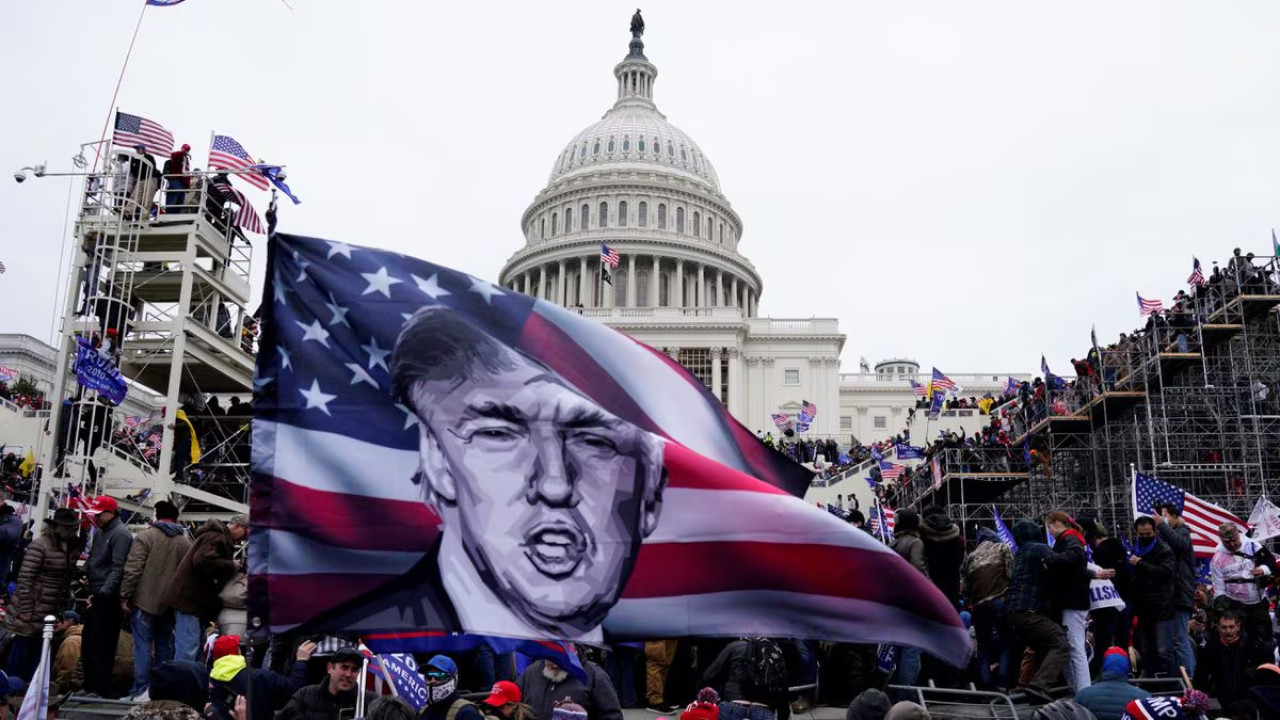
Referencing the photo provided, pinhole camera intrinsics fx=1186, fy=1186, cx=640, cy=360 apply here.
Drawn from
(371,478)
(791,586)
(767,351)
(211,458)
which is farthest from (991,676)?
(767,351)

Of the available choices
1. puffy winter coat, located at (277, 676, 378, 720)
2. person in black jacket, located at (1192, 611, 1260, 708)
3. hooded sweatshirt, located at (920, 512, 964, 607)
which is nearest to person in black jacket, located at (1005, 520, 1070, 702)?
hooded sweatshirt, located at (920, 512, 964, 607)

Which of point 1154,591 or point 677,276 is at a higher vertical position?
point 677,276

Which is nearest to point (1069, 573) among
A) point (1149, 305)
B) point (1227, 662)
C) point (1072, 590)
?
point (1072, 590)

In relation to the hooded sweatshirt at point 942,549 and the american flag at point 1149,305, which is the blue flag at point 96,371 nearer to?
the hooded sweatshirt at point 942,549

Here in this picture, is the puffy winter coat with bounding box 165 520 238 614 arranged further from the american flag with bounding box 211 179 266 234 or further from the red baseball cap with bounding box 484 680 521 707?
the american flag with bounding box 211 179 266 234

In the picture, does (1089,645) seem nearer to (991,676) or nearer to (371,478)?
(991,676)

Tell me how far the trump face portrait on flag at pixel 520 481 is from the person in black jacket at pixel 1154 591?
690 cm

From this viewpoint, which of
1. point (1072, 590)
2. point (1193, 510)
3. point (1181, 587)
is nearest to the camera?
point (1072, 590)

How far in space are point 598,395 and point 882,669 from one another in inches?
210

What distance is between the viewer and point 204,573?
9852mm

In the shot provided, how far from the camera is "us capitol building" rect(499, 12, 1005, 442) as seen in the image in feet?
257

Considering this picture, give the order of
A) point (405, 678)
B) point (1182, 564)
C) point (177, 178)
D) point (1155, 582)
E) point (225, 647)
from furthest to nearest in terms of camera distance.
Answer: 1. point (177, 178)
2. point (1182, 564)
3. point (1155, 582)
4. point (225, 647)
5. point (405, 678)

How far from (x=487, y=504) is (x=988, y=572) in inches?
230

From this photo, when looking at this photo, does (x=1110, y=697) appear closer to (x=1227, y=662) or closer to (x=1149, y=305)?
(x=1227, y=662)
